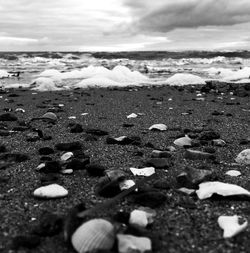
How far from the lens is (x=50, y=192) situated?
2.99 meters

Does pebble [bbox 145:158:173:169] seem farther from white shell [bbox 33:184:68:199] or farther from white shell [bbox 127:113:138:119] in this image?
white shell [bbox 127:113:138:119]

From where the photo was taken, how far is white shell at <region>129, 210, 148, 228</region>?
97.6 inches

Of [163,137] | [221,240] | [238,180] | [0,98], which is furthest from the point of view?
[0,98]

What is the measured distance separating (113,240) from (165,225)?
50cm

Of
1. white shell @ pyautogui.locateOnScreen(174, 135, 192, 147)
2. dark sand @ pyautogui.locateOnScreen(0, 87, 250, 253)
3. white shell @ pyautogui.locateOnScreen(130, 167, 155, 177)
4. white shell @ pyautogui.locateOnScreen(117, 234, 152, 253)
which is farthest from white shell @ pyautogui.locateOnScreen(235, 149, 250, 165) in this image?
white shell @ pyautogui.locateOnScreen(117, 234, 152, 253)

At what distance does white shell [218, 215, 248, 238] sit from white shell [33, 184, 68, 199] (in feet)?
3.73

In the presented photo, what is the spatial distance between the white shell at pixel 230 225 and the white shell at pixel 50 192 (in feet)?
3.73

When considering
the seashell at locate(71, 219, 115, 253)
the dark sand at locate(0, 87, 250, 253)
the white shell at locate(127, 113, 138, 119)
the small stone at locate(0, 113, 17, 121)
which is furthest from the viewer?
the white shell at locate(127, 113, 138, 119)

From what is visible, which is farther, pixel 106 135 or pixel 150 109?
pixel 150 109

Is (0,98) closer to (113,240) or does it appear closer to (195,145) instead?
(195,145)

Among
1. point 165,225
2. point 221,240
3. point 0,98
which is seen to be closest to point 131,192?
point 165,225

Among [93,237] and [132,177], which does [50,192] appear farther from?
[93,237]

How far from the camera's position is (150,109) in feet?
27.0

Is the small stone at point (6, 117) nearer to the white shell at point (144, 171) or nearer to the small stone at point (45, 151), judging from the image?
the small stone at point (45, 151)
